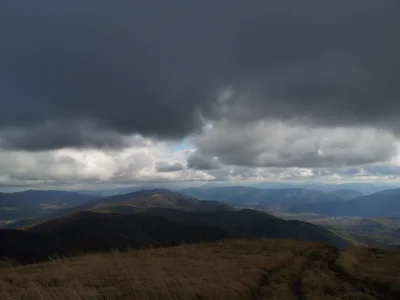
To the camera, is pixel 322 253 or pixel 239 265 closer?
pixel 239 265

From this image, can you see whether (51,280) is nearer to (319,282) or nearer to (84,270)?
(84,270)

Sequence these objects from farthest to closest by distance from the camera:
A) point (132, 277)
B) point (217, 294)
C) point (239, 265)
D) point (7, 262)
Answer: point (7, 262), point (239, 265), point (132, 277), point (217, 294)

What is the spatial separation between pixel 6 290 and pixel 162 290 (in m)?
6.74

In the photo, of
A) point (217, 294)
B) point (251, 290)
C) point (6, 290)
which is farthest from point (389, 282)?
point (6, 290)

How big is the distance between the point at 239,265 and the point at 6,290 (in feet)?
42.2

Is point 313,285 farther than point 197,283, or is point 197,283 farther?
point 313,285

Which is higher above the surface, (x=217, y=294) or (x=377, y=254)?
(x=217, y=294)

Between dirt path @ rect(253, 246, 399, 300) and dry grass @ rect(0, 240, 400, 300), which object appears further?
dirt path @ rect(253, 246, 399, 300)

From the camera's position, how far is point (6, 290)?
12.8m

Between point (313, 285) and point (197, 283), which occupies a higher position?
point (197, 283)

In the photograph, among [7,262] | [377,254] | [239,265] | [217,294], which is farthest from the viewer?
[377,254]

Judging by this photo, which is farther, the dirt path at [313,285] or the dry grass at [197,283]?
the dirt path at [313,285]

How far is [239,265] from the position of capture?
1992cm

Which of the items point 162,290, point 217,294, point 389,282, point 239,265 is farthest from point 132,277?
point 389,282
